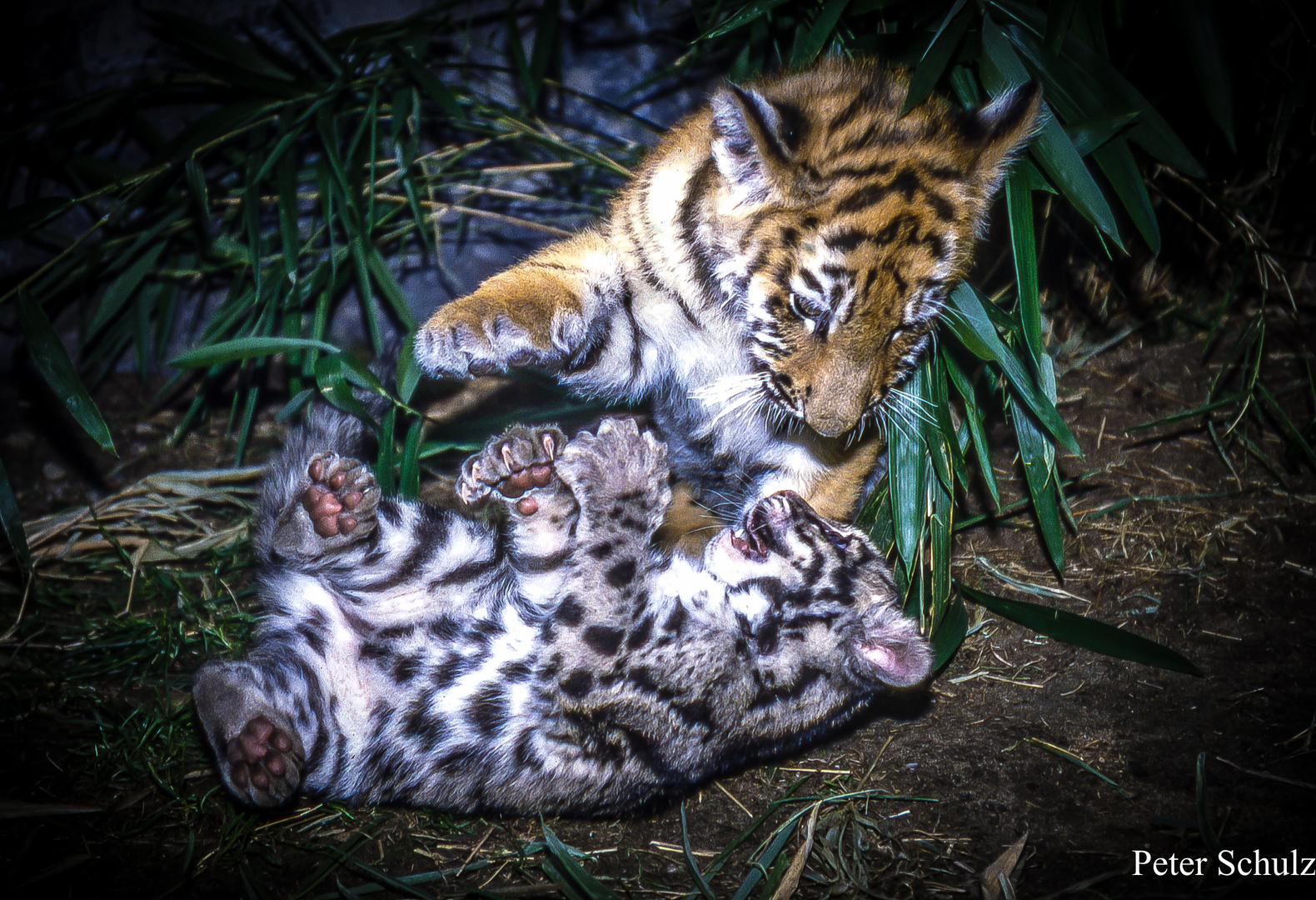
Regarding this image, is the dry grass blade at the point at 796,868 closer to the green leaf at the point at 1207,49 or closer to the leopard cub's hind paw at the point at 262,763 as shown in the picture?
the leopard cub's hind paw at the point at 262,763

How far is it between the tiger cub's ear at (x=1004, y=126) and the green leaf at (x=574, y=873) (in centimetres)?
224

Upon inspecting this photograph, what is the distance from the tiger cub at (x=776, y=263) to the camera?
2428 mm

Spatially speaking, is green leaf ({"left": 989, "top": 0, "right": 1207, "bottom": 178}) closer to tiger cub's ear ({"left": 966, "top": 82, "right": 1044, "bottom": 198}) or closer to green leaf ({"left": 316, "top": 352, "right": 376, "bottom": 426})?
tiger cub's ear ({"left": 966, "top": 82, "right": 1044, "bottom": 198})

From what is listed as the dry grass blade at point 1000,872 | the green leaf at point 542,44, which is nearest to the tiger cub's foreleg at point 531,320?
the green leaf at point 542,44

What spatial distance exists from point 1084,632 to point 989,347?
0.92 m

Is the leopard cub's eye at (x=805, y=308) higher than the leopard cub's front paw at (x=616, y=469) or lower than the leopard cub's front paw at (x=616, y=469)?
higher

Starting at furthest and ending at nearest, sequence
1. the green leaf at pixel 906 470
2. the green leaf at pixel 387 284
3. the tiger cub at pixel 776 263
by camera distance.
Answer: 1. the green leaf at pixel 387 284
2. the green leaf at pixel 906 470
3. the tiger cub at pixel 776 263

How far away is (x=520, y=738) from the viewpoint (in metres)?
2.44

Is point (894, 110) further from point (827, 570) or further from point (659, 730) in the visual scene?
point (659, 730)

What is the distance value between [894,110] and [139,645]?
3.04m

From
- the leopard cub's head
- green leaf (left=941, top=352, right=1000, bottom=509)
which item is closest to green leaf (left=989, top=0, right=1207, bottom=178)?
green leaf (left=941, top=352, right=1000, bottom=509)

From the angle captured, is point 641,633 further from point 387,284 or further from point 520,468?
point 387,284

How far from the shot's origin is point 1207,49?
8.37 feet

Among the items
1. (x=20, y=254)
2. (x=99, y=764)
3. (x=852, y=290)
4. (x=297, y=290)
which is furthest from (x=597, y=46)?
(x=99, y=764)
